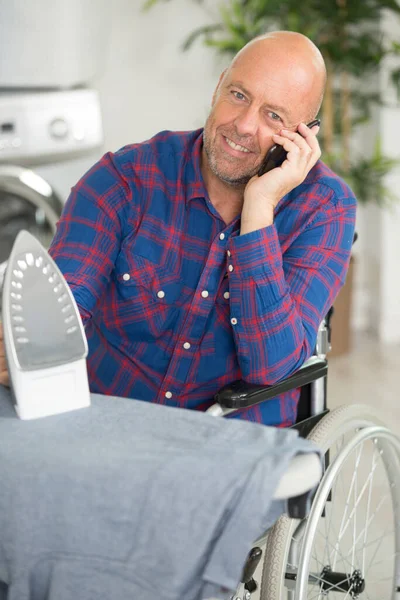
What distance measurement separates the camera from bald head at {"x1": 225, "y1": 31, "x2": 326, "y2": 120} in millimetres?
1582

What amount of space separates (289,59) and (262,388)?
0.55 m

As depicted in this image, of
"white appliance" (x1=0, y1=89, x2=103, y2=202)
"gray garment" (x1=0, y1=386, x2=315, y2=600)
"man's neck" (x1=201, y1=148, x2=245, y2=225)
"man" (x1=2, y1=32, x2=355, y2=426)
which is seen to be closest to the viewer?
"gray garment" (x1=0, y1=386, x2=315, y2=600)

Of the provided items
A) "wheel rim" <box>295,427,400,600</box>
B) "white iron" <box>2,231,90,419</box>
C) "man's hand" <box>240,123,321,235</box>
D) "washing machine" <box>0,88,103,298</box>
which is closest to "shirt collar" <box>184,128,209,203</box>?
"man's hand" <box>240,123,321,235</box>

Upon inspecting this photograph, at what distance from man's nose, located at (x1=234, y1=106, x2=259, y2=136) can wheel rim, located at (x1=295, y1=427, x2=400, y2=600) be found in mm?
525

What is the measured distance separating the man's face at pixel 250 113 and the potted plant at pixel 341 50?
6.07ft

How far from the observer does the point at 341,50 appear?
3.53 metres

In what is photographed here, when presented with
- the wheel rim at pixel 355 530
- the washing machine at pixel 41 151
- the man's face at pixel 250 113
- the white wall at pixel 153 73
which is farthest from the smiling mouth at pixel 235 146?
the white wall at pixel 153 73

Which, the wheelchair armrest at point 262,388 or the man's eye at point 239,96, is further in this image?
the man's eye at point 239,96

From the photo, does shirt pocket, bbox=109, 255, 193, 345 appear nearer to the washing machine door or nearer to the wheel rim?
the wheel rim

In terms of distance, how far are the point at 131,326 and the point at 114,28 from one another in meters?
2.12

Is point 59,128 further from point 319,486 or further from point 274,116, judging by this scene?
point 319,486

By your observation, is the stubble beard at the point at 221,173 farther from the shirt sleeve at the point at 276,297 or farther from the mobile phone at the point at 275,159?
the shirt sleeve at the point at 276,297

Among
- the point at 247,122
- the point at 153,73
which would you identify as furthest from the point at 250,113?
the point at 153,73

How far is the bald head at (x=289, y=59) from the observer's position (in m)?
1.58
